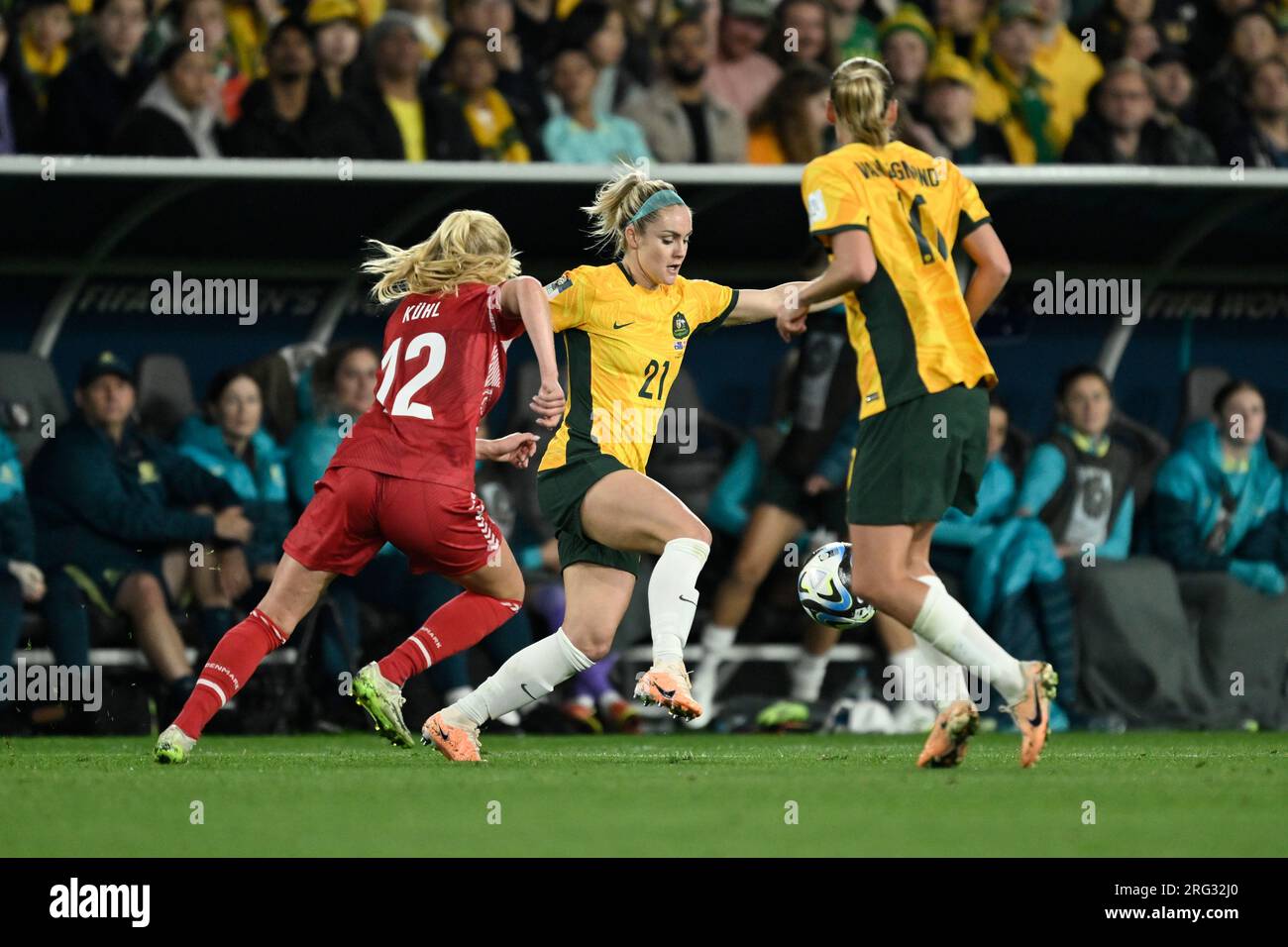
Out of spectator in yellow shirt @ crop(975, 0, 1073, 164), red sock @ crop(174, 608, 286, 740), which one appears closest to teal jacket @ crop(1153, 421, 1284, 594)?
spectator in yellow shirt @ crop(975, 0, 1073, 164)

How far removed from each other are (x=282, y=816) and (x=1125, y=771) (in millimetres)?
2559

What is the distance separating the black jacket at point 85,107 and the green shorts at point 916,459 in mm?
4381

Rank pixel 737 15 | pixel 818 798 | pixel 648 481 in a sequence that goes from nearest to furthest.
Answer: pixel 818 798 → pixel 648 481 → pixel 737 15

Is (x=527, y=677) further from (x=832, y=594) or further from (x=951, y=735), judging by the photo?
(x=951, y=735)

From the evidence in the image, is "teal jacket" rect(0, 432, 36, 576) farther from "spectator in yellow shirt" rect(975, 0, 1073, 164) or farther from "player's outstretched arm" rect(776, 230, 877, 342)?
"spectator in yellow shirt" rect(975, 0, 1073, 164)

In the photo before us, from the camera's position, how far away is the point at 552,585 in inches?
360

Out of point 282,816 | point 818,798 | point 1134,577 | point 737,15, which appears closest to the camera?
point 282,816

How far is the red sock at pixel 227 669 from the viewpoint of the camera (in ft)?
20.0

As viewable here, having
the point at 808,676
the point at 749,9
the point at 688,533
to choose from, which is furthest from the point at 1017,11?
the point at 688,533

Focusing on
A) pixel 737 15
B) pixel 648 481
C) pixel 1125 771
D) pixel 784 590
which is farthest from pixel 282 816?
pixel 737 15

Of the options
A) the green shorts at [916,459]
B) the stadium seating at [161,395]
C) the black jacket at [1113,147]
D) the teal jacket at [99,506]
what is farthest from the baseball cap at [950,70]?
the green shorts at [916,459]

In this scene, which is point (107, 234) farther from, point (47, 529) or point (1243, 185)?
point (1243, 185)

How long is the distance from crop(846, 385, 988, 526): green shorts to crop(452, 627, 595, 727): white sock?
99 centimetres

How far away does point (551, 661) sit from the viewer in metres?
6.21
